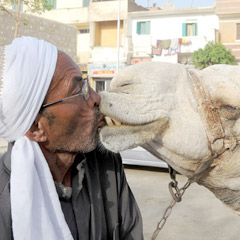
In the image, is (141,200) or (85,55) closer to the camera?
(141,200)

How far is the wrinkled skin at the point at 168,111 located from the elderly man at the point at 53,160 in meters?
0.16

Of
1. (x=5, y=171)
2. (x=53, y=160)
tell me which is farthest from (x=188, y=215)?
(x=5, y=171)

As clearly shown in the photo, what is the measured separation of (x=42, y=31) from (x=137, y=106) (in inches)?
690

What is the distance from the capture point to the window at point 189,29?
3020cm

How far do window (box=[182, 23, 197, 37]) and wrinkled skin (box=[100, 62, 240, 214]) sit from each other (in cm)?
2939

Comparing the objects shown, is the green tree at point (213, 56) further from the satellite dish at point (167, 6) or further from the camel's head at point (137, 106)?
the camel's head at point (137, 106)

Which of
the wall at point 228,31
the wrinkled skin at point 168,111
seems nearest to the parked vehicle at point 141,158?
the wrinkled skin at point 168,111

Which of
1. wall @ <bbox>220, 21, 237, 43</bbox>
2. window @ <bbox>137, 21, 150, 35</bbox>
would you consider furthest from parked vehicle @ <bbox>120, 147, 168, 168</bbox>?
window @ <bbox>137, 21, 150, 35</bbox>

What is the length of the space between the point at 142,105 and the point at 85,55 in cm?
3114

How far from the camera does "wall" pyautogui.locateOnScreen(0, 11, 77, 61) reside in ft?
54.2

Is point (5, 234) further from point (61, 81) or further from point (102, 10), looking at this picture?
point (102, 10)

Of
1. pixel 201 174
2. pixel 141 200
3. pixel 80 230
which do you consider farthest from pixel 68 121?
pixel 141 200

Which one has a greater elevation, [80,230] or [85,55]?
[85,55]

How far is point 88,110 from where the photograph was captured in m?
1.86
